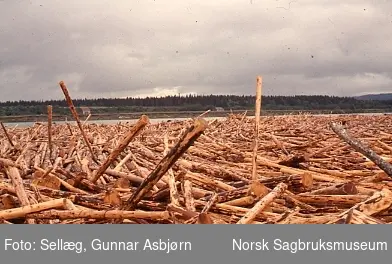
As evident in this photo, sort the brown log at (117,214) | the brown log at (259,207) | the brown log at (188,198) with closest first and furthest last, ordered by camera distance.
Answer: the brown log at (259,207) → the brown log at (117,214) → the brown log at (188,198)

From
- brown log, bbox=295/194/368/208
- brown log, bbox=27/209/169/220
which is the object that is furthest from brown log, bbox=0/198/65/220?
brown log, bbox=295/194/368/208

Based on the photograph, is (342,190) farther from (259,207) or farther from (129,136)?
(129,136)

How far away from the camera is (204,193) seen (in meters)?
4.83

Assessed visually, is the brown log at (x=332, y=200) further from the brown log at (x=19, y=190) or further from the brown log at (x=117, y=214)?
the brown log at (x=19, y=190)

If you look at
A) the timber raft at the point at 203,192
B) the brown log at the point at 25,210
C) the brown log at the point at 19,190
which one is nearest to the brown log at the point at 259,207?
the timber raft at the point at 203,192

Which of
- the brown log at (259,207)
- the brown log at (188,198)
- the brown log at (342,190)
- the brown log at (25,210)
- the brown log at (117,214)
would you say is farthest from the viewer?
the brown log at (342,190)

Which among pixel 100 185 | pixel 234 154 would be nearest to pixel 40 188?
pixel 100 185

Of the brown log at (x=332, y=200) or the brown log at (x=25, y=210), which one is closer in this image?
the brown log at (x=25, y=210)

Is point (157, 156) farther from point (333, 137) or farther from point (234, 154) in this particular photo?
point (333, 137)

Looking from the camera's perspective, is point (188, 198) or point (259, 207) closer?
point (259, 207)

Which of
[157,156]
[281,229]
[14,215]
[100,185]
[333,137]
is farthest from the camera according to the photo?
[333,137]

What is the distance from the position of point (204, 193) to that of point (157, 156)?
340 centimetres

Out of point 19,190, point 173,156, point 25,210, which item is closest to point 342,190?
point 173,156

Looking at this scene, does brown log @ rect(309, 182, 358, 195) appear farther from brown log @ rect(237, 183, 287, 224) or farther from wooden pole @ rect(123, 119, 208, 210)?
wooden pole @ rect(123, 119, 208, 210)
